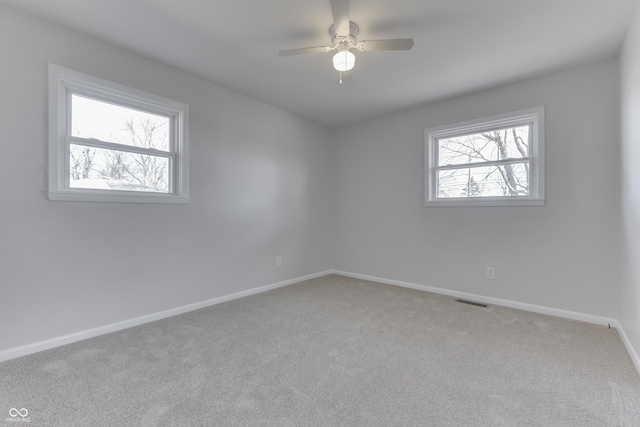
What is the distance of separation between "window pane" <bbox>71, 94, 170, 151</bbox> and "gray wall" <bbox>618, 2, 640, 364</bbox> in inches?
155

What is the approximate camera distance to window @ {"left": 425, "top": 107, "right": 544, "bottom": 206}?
2.96 m

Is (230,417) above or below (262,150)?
below

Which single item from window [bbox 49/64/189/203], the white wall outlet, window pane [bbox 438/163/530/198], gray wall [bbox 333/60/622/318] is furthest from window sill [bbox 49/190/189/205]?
the white wall outlet

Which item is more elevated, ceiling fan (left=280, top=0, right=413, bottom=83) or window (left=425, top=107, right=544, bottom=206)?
ceiling fan (left=280, top=0, right=413, bottom=83)

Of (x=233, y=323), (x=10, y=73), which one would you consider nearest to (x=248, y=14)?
(x=10, y=73)

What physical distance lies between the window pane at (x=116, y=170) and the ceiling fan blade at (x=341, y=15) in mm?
2096

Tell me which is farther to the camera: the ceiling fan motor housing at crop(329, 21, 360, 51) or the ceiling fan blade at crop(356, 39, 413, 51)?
the ceiling fan motor housing at crop(329, 21, 360, 51)

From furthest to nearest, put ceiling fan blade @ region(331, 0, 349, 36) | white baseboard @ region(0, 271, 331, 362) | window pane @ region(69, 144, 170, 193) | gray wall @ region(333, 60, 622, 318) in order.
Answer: gray wall @ region(333, 60, 622, 318)
window pane @ region(69, 144, 170, 193)
white baseboard @ region(0, 271, 331, 362)
ceiling fan blade @ region(331, 0, 349, 36)

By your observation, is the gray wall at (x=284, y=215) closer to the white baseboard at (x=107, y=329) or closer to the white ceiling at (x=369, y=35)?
the white baseboard at (x=107, y=329)

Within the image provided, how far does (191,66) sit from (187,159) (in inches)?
36.2

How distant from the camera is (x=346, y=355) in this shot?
2.04 m

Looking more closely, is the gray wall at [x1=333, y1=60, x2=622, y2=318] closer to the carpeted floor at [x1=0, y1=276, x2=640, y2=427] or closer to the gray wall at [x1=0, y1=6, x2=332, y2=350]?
the carpeted floor at [x1=0, y1=276, x2=640, y2=427]

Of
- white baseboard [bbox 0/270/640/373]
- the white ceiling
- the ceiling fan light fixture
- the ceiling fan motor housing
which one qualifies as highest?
the white ceiling

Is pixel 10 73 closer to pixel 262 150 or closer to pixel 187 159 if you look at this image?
pixel 187 159
